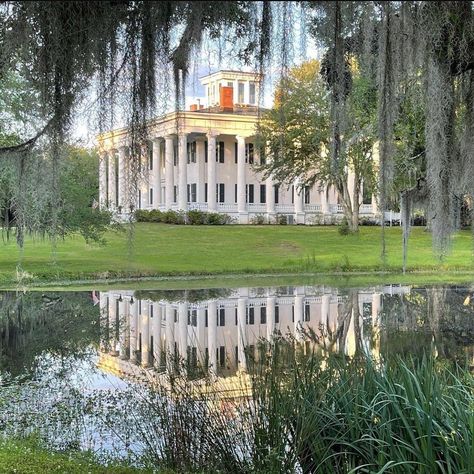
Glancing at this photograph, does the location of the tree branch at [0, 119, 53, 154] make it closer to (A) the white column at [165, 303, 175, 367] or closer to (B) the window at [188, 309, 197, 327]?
(A) the white column at [165, 303, 175, 367]

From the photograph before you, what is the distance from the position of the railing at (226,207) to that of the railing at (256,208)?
43.0 inches

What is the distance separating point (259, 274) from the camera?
2609 cm

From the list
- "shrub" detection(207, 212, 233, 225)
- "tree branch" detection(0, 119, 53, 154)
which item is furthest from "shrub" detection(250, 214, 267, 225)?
"tree branch" detection(0, 119, 53, 154)

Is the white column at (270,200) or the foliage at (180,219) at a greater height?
the white column at (270,200)

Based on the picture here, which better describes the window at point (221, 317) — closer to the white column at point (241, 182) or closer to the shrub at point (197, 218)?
the shrub at point (197, 218)

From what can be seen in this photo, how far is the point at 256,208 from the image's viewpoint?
1847 inches

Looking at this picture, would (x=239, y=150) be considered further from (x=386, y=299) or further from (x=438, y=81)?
(x=438, y=81)

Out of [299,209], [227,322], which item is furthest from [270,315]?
[299,209]

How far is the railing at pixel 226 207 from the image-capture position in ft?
150

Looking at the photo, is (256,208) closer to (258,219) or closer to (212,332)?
(258,219)

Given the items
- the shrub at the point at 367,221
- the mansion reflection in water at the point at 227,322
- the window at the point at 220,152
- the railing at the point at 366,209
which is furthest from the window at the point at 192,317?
the railing at the point at 366,209

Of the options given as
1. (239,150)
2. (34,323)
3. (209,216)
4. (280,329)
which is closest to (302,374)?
(280,329)

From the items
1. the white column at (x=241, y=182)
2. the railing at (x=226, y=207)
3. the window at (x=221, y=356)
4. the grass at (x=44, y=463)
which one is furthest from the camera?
the railing at (x=226, y=207)

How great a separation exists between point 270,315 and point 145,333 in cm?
346
